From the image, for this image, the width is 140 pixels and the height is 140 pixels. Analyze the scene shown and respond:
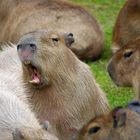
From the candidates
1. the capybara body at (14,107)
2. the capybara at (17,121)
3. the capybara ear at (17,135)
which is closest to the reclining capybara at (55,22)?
the capybara body at (14,107)

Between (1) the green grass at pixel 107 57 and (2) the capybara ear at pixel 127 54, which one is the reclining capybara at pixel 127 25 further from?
(2) the capybara ear at pixel 127 54

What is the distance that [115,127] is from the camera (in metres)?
6.40

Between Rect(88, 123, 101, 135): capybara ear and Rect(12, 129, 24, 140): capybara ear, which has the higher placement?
Rect(12, 129, 24, 140): capybara ear

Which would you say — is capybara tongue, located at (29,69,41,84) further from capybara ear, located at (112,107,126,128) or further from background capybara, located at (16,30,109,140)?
capybara ear, located at (112,107,126,128)

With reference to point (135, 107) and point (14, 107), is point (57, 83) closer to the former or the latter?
point (14, 107)

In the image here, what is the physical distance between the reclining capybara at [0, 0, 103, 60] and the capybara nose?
4.43 m

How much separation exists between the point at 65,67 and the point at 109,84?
9.22ft

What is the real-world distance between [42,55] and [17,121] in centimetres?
86

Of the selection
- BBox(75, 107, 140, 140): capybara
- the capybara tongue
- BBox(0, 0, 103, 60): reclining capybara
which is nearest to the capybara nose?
the capybara tongue

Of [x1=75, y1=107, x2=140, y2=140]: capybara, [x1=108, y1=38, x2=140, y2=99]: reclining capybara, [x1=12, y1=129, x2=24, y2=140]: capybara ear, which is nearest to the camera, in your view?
[x1=12, y1=129, x2=24, y2=140]: capybara ear

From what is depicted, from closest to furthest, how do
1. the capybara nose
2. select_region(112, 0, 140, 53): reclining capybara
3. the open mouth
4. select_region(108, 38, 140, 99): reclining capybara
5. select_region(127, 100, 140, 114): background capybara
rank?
select_region(127, 100, 140, 114): background capybara
the capybara nose
the open mouth
select_region(108, 38, 140, 99): reclining capybara
select_region(112, 0, 140, 53): reclining capybara

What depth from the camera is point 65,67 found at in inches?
284

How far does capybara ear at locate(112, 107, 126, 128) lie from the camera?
20.8 ft

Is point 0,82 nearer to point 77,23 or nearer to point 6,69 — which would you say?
point 6,69
